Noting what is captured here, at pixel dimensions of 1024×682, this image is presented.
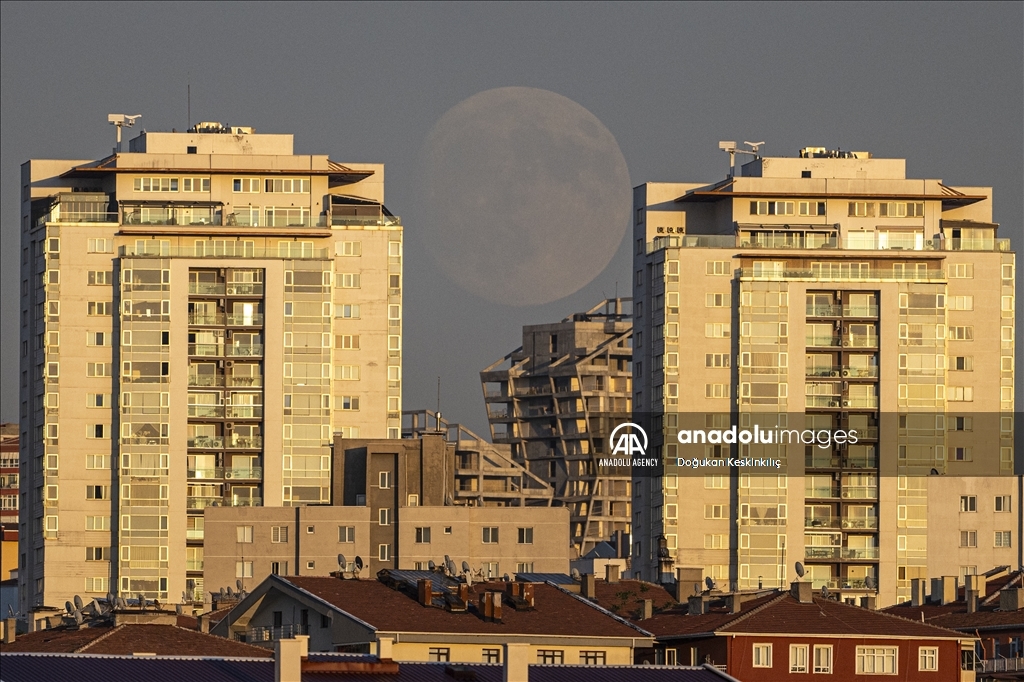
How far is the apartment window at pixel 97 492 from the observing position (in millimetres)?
183625

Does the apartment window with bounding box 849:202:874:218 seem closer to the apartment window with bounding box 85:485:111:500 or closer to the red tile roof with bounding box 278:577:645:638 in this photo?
the apartment window with bounding box 85:485:111:500

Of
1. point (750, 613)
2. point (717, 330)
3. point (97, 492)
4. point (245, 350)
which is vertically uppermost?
point (717, 330)

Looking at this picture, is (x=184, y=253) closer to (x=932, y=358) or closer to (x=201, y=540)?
(x=201, y=540)

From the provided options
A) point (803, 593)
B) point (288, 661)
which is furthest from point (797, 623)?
point (288, 661)

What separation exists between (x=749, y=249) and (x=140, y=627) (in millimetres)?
100729

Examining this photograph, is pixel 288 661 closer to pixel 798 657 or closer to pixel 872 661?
pixel 798 657

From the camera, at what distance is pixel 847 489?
618ft

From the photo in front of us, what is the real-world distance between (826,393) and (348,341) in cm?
3131

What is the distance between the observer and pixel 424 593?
103000 millimetres

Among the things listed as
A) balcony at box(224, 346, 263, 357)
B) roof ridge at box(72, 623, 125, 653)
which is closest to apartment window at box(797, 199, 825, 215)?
balcony at box(224, 346, 263, 357)

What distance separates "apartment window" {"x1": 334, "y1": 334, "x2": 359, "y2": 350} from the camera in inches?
7357

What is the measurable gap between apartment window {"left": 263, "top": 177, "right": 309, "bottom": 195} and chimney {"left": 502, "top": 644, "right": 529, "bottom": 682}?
11593cm

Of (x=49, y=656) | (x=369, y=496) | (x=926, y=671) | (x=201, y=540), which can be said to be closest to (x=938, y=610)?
(x=926, y=671)

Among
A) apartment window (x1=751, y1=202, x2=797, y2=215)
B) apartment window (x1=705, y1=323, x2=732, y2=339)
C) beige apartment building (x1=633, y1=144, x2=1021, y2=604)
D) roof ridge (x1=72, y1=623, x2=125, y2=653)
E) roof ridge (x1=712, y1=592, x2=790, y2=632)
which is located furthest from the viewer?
apartment window (x1=751, y1=202, x2=797, y2=215)
